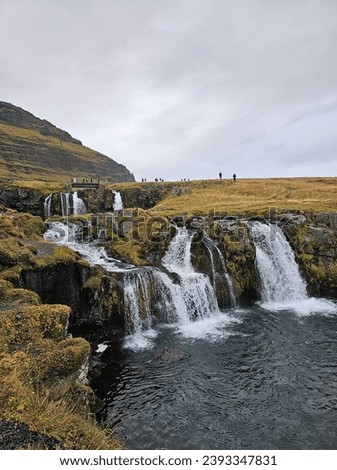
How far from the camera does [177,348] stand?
20.0 meters

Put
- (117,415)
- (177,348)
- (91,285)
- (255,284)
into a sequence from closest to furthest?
(117,415) → (177,348) → (91,285) → (255,284)

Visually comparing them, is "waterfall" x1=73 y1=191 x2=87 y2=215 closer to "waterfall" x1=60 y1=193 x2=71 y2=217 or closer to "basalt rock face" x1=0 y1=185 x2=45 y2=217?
"waterfall" x1=60 y1=193 x2=71 y2=217

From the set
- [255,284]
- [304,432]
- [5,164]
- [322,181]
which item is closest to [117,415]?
[304,432]

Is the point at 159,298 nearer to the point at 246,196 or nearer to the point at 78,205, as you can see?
the point at 78,205

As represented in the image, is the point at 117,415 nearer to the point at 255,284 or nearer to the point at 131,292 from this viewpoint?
the point at 131,292

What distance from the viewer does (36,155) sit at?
155m

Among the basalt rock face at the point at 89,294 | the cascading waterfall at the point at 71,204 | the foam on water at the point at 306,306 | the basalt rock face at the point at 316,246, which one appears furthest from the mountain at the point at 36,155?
the foam on water at the point at 306,306

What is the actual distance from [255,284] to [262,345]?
10.7 metres

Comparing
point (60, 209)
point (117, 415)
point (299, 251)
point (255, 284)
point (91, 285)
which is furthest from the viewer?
point (60, 209)

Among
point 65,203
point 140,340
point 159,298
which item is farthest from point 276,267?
point 65,203

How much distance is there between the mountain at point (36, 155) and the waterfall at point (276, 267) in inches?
4277

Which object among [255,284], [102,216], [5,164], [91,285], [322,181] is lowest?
[255,284]

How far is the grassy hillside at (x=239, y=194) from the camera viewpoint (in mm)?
45406

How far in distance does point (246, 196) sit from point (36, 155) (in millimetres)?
130894
